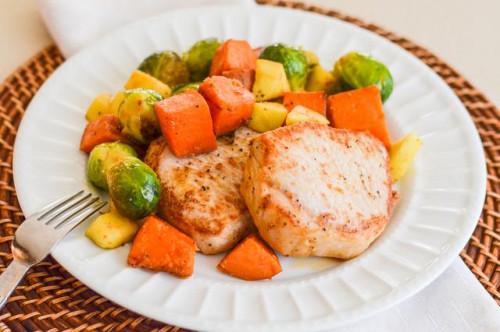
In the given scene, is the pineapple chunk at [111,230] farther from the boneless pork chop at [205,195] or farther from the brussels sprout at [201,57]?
the brussels sprout at [201,57]

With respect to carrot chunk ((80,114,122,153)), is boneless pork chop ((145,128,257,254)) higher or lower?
lower

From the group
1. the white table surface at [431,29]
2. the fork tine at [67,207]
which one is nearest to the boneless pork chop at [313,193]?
the fork tine at [67,207]

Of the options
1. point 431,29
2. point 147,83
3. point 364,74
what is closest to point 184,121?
point 147,83

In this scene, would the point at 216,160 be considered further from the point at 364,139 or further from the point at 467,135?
the point at 467,135

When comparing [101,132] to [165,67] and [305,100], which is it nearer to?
[165,67]

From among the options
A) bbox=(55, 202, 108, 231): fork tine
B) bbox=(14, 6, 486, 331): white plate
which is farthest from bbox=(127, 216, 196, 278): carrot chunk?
bbox=(55, 202, 108, 231): fork tine

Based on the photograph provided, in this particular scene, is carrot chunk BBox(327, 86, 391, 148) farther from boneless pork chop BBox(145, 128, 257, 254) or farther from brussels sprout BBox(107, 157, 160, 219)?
brussels sprout BBox(107, 157, 160, 219)
